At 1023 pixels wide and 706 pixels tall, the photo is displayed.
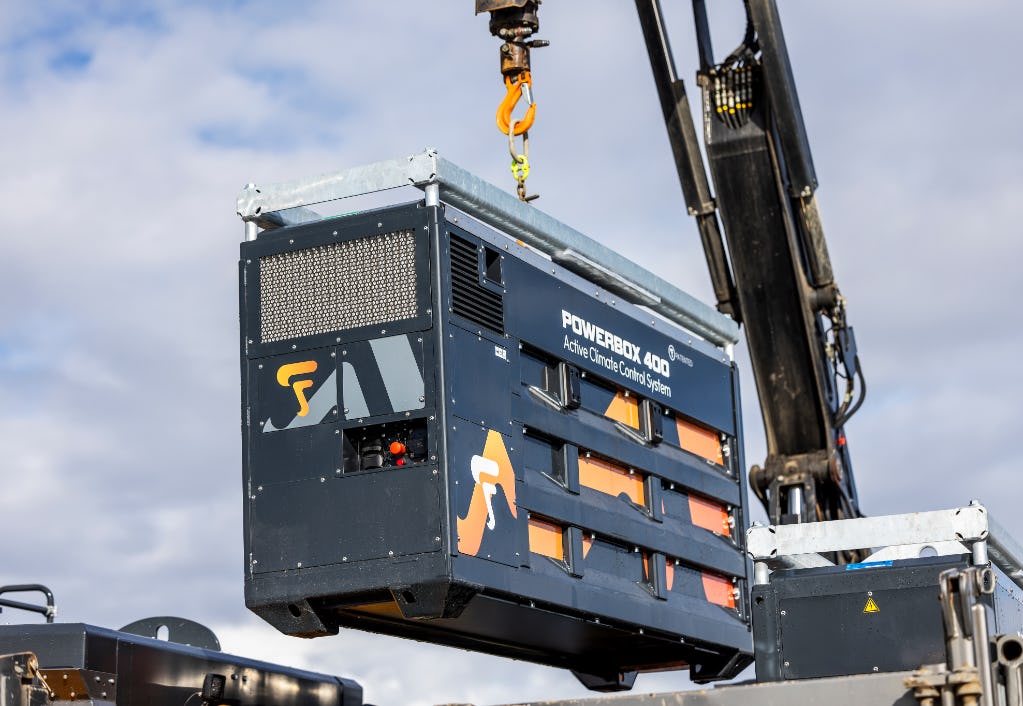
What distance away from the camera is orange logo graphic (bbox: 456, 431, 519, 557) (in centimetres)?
773

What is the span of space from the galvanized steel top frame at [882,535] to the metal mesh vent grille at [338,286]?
1.89 m

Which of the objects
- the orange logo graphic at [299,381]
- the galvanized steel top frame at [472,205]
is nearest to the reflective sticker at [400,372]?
the orange logo graphic at [299,381]

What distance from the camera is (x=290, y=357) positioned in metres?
8.14

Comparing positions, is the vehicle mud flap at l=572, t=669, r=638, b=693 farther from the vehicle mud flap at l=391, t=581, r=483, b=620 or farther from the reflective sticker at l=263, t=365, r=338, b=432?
the reflective sticker at l=263, t=365, r=338, b=432

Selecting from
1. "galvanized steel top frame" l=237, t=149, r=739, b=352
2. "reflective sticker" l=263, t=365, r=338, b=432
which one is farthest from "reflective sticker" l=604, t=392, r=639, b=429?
"reflective sticker" l=263, t=365, r=338, b=432

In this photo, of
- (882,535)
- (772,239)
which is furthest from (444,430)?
(772,239)

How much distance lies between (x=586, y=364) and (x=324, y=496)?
1.80 metres

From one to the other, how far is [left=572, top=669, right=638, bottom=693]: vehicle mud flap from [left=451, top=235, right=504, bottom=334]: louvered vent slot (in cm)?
292

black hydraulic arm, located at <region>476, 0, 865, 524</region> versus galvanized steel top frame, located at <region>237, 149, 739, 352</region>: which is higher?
black hydraulic arm, located at <region>476, 0, 865, 524</region>

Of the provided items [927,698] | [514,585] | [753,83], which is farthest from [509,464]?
[753,83]

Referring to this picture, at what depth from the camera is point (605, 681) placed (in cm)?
1041

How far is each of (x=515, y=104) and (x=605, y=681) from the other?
3407 mm

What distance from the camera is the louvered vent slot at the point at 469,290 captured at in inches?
315

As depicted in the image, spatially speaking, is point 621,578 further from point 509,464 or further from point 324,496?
point 324,496
